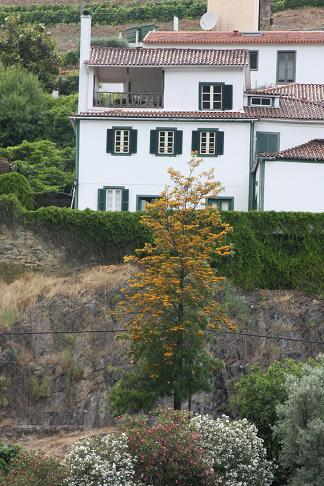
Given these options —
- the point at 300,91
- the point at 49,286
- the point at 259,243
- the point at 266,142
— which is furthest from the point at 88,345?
the point at 300,91

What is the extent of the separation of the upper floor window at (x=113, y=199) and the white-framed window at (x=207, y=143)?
3.64 meters

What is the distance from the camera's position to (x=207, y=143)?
230ft

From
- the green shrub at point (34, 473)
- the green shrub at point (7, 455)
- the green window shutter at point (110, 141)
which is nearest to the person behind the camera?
the green shrub at point (34, 473)

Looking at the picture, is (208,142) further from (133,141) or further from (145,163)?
(133,141)

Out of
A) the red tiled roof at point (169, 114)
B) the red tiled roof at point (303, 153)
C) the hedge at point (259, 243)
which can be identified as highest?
the red tiled roof at point (169, 114)

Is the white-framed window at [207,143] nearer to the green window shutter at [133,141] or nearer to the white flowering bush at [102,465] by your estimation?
the green window shutter at [133,141]

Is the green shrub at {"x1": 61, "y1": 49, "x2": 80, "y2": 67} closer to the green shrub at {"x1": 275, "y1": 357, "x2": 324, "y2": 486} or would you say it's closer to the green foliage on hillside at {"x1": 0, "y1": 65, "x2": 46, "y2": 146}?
the green foliage on hillside at {"x1": 0, "y1": 65, "x2": 46, "y2": 146}

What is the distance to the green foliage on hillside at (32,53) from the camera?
97.8 meters

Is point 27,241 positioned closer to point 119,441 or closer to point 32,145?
point 32,145

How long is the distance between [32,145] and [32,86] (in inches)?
353

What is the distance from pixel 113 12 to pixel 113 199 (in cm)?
6616

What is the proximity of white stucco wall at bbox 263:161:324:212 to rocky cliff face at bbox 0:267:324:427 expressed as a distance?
4.33 metres

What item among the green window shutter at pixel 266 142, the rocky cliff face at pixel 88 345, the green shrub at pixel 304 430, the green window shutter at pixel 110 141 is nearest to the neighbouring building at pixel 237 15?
the green window shutter at pixel 266 142

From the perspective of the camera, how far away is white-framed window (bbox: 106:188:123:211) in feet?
228
